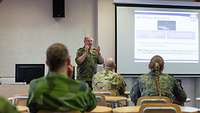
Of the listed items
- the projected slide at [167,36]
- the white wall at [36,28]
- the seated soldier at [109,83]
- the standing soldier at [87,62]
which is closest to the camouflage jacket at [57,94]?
the seated soldier at [109,83]

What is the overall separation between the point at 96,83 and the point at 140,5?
3012 mm

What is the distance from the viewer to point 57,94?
2.53m

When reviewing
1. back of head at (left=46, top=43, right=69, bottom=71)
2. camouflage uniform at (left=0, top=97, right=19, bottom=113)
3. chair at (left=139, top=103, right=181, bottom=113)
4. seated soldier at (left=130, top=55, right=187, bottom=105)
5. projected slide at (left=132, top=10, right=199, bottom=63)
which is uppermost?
projected slide at (left=132, top=10, right=199, bottom=63)

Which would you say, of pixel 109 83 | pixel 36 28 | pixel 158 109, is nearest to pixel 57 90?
pixel 158 109

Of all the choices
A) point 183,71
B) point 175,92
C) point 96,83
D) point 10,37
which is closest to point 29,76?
point 96,83

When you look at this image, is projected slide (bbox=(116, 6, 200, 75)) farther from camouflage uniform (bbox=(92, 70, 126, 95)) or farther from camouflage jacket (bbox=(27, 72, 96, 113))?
camouflage jacket (bbox=(27, 72, 96, 113))

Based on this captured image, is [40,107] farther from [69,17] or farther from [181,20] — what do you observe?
[181,20]

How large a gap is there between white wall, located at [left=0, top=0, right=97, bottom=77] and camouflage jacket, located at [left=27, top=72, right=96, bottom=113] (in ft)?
18.2

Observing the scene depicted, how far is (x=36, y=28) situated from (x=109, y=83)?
9.73 feet

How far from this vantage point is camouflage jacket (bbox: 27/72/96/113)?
2.53 meters

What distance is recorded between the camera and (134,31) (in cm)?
827

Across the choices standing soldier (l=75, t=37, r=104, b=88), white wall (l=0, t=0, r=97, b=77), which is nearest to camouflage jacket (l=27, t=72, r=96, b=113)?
standing soldier (l=75, t=37, r=104, b=88)

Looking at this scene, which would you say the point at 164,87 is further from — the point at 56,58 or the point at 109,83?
the point at 56,58

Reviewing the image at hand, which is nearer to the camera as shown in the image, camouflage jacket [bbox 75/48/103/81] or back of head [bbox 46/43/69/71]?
back of head [bbox 46/43/69/71]
